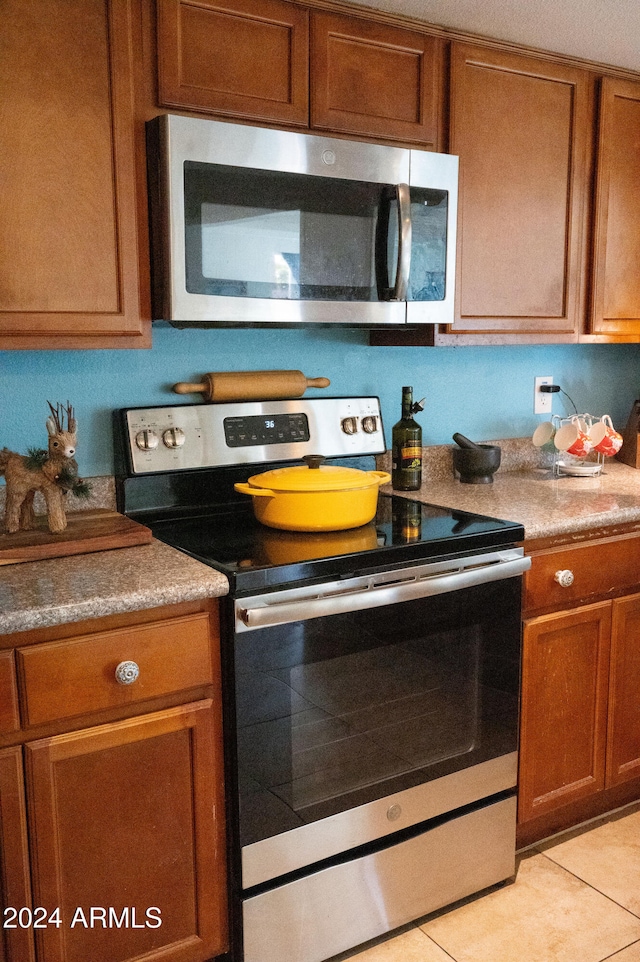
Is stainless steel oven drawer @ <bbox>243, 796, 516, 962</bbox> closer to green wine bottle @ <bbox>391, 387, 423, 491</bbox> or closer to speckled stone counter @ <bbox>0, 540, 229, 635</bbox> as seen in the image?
speckled stone counter @ <bbox>0, 540, 229, 635</bbox>

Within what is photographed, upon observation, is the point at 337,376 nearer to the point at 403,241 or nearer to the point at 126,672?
the point at 403,241

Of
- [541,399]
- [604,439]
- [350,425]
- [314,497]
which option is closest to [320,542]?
[314,497]

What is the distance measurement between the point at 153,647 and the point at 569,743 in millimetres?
1221

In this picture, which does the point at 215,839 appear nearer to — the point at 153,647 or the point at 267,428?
the point at 153,647

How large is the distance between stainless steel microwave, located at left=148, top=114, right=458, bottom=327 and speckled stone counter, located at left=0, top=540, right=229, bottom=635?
0.53m

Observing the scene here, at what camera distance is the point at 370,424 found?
7.80 feet

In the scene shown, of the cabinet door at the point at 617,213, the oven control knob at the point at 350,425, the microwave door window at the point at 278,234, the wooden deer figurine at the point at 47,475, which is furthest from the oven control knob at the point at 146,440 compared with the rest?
the cabinet door at the point at 617,213

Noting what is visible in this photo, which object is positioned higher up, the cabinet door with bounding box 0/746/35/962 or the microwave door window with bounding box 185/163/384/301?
the microwave door window with bounding box 185/163/384/301

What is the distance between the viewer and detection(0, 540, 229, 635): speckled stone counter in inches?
55.3

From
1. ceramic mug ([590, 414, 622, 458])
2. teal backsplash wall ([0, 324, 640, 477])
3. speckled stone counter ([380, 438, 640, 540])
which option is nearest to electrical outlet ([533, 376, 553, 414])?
teal backsplash wall ([0, 324, 640, 477])

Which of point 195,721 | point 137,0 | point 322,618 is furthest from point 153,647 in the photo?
point 137,0

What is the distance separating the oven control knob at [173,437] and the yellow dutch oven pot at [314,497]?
0.83 feet

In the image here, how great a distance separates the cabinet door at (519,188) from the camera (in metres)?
2.20

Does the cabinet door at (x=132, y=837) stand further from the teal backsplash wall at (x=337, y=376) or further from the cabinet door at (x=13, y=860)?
the teal backsplash wall at (x=337, y=376)
